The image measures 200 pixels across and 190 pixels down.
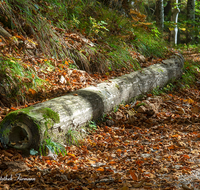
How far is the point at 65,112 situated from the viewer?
2.80m

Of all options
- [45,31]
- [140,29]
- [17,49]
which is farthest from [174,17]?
[17,49]

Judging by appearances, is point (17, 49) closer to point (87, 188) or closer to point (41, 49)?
point (41, 49)

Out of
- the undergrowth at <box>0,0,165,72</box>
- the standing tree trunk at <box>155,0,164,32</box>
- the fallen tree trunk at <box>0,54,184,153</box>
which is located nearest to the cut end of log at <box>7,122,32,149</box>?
the fallen tree trunk at <box>0,54,184,153</box>

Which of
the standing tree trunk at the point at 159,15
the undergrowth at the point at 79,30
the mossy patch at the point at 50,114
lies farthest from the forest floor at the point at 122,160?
the standing tree trunk at the point at 159,15

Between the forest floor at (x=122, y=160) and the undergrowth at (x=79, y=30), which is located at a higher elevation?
the undergrowth at (x=79, y=30)

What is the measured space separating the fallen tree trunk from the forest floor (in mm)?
182

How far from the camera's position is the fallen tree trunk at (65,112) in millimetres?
2369

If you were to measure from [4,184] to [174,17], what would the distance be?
1114 centimetres

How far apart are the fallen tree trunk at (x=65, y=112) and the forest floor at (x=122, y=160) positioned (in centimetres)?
18

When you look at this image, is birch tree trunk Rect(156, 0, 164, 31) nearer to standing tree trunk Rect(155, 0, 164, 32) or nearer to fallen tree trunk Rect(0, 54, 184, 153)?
standing tree trunk Rect(155, 0, 164, 32)

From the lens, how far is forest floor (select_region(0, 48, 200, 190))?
2.02m

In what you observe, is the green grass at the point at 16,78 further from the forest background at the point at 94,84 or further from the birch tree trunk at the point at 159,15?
the birch tree trunk at the point at 159,15

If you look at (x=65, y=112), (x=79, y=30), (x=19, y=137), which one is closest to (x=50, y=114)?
(x=65, y=112)

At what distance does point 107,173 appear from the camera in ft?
7.41
